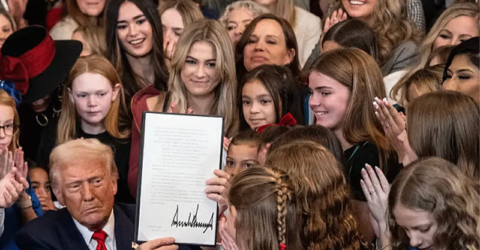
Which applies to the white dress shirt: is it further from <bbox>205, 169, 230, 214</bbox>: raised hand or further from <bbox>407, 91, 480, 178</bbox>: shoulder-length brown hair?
<bbox>407, 91, 480, 178</bbox>: shoulder-length brown hair

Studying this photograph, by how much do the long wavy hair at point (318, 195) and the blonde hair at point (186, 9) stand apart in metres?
2.52

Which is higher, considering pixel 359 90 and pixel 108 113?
pixel 359 90

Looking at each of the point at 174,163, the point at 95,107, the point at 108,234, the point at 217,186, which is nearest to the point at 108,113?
the point at 95,107

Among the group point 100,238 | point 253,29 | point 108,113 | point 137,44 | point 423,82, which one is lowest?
point 100,238

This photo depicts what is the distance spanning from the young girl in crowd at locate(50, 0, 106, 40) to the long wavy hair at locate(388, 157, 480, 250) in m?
3.59

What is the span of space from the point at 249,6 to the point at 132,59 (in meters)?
0.92

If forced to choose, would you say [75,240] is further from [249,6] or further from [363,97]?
[249,6]

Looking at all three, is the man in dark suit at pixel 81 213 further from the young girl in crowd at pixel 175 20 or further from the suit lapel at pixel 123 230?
the young girl in crowd at pixel 175 20

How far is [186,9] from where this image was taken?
603 cm

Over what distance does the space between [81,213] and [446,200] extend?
1732 millimetres

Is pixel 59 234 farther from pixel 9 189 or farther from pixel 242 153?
pixel 242 153

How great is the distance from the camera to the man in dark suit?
415 cm

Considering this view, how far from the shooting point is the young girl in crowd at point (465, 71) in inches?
172
